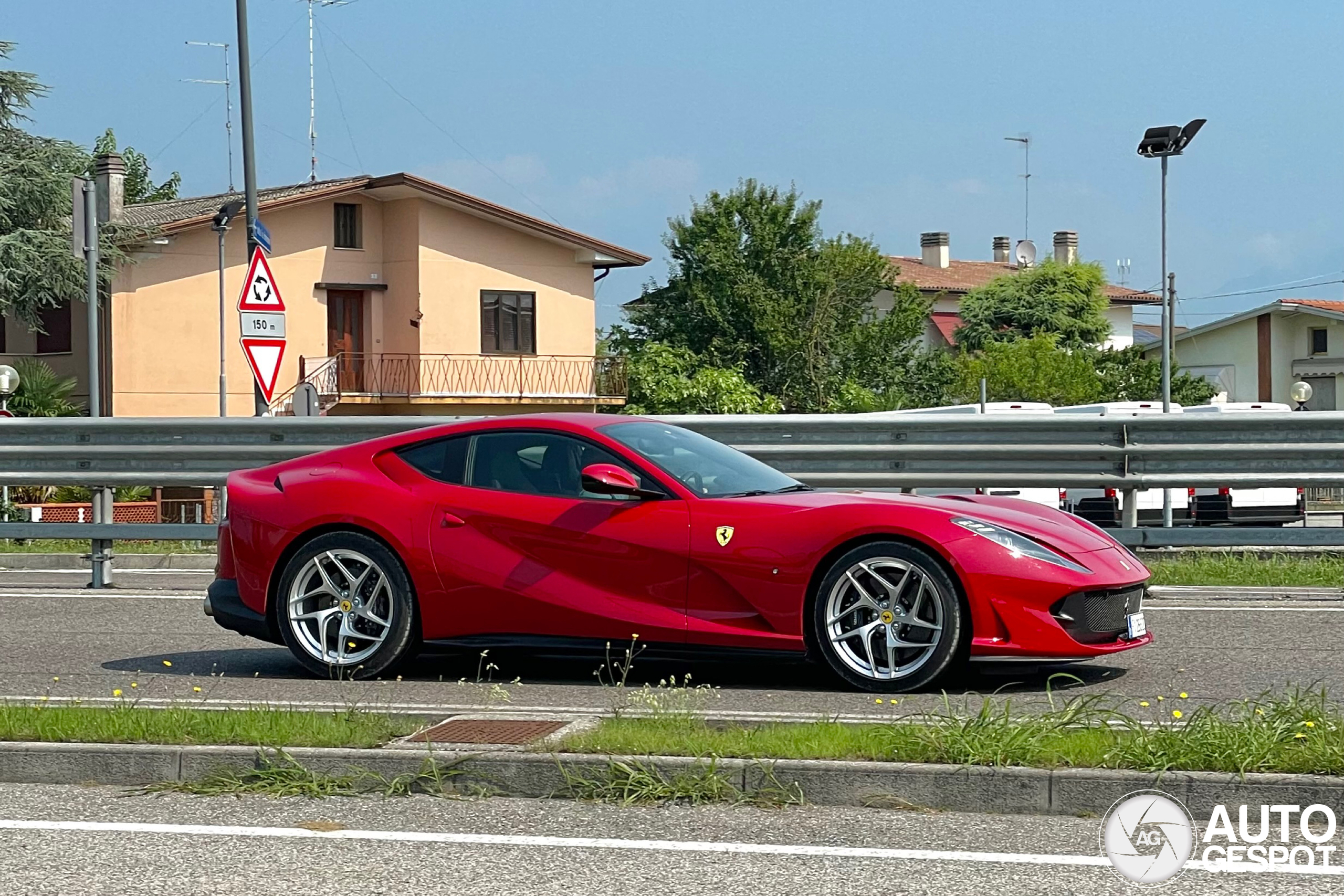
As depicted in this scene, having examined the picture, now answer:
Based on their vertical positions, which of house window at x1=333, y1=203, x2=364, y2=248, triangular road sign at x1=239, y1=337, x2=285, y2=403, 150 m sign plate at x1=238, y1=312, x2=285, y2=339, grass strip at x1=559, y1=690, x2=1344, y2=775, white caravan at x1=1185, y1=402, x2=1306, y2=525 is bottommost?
white caravan at x1=1185, y1=402, x2=1306, y2=525

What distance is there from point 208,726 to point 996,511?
140 inches

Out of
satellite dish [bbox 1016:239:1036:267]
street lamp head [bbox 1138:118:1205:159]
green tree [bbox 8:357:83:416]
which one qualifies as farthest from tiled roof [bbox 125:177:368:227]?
satellite dish [bbox 1016:239:1036:267]

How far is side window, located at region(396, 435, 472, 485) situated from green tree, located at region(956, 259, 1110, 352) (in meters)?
Result: 67.2

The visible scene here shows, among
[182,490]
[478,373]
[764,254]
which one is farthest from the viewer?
[764,254]

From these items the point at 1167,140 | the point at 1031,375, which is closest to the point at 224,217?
the point at 1167,140

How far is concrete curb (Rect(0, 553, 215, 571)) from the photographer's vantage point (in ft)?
47.7

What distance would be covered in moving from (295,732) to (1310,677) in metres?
4.49

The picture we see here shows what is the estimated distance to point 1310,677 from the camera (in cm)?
778

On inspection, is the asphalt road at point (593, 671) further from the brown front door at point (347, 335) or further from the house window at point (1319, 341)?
the house window at point (1319, 341)

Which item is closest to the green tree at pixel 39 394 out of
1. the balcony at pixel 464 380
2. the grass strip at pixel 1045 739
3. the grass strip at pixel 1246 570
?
the balcony at pixel 464 380

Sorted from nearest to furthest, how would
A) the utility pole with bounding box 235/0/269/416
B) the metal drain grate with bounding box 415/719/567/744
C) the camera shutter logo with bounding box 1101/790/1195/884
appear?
the camera shutter logo with bounding box 1101/790/1195/884
the metal drain grate with bounding box 415/719/567/744
the utility pole with bounding box 235/0/269/416

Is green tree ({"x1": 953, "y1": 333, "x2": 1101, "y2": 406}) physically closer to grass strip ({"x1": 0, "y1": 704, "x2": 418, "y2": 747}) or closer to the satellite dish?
the satellite dish

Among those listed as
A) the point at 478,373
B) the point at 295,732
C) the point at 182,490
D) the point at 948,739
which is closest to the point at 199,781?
the point at 295,732

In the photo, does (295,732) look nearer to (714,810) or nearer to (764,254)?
(714,810)
